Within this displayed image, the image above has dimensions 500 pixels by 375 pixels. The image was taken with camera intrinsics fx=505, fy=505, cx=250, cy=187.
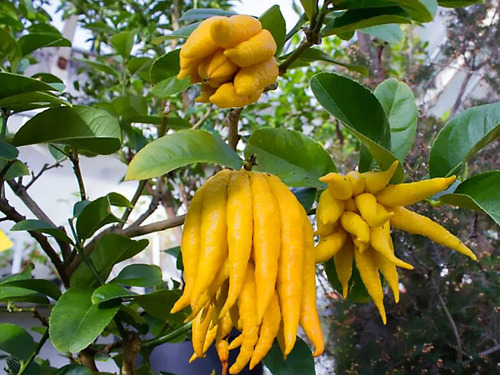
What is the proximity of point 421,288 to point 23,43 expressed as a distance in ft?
3.71

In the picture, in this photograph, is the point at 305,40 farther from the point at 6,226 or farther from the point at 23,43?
the point at 6,226

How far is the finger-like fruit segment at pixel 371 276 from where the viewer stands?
→ 1.34 ft

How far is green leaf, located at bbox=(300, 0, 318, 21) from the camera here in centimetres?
48

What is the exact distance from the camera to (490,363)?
116cm

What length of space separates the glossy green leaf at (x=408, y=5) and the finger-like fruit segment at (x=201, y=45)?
0.16 meters

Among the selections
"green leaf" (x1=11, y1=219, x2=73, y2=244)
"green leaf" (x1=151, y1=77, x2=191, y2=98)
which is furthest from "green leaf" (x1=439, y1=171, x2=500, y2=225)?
"green leaf" (x1=11, y1=219, x2=73, y2=244)

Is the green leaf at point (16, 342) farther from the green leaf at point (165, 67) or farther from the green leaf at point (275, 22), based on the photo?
the green leaf at point (275, 22)

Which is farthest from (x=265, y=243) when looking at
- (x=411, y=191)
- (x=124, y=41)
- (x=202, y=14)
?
(x=124, y=41)

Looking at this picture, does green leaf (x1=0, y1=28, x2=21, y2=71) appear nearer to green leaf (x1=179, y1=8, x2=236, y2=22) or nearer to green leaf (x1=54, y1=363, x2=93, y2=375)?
green leaf (x1=179, y1=8, x2=236, y2=22)

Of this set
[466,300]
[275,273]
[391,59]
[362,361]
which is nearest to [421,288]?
[466,300]

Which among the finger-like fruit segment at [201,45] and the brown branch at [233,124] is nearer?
the finger-like fruit segment at [201,45]

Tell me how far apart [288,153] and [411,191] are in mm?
146

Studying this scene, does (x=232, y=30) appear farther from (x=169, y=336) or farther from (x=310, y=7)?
(x=169, y=336)

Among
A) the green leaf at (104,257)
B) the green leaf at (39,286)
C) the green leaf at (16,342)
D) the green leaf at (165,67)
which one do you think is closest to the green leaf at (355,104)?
the green leaf at (165,67)
